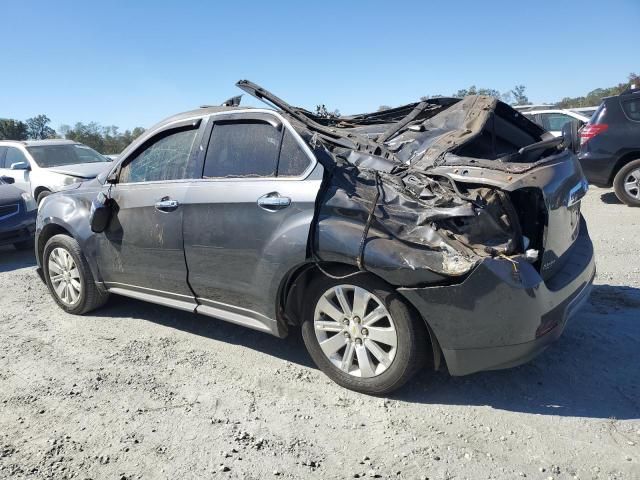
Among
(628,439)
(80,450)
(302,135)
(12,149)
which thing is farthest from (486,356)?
(12,149)

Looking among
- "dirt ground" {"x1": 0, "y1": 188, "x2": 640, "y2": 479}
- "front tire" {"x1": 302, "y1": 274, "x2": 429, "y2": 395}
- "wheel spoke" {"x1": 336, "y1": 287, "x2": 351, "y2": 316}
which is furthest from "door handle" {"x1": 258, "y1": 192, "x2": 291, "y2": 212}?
"dirt ground" {"x1": 0, "y1": 188, "x2": 640, "y2": 479}

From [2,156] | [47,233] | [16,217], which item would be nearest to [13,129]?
[2,156]

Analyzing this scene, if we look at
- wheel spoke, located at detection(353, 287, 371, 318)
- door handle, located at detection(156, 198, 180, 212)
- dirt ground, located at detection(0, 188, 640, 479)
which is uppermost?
door handle, located at detection(156, 198, 180, 212)

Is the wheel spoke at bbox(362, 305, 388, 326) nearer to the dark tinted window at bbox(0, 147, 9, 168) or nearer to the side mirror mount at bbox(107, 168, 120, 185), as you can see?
the side mirror mount at bbox(107, 168, 120, 185)

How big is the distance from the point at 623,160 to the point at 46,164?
34.7 feet

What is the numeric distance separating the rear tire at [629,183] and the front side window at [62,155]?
995cm

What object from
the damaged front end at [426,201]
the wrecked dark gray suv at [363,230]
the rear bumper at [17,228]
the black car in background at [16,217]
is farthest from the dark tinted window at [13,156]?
the damaged front end at [426,201]

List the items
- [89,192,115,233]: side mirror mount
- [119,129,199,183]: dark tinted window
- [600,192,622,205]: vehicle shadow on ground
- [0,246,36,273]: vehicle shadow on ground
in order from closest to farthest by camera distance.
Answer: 1. [119,129,199,183]: dark tinted window
2. [89,192,115,233]: side mirror mount
3. [0,246,36,273]: vehicle shadow on ground
4. [600,192,622,205]: vehicle shadow on ground

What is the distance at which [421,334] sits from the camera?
3119 mm

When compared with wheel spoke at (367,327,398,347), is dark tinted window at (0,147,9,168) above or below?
above

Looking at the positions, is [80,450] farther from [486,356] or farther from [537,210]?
[537,210]

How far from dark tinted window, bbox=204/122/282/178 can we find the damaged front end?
10.0 inches

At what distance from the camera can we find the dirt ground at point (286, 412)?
8.96 ft

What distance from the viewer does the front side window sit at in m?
10.3
